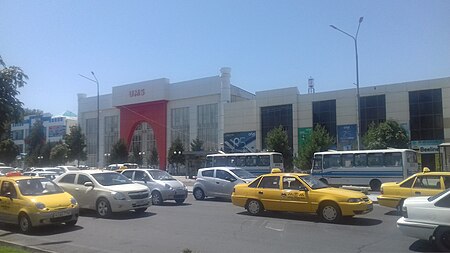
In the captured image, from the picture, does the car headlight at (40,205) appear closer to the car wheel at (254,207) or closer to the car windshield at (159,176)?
the car wheel at (254,207)

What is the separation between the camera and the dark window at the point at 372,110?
189 feet

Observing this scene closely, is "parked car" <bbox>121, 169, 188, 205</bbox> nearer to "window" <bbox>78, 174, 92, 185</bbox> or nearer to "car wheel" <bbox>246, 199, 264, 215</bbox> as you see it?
"window" <bbox>78, 174, 92, 185</bbox>

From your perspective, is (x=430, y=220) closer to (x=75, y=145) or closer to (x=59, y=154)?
(x=75, y=145)

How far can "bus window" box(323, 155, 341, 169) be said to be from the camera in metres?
30.6

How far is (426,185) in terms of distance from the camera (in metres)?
14.3

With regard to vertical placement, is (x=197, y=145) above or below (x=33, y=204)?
above

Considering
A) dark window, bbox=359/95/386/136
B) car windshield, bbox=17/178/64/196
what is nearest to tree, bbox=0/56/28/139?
car windshield, bbox=17/178/64/196

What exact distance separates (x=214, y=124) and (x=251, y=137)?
9.72 metres

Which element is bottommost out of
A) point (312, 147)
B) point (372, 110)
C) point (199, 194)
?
point (199, 194)

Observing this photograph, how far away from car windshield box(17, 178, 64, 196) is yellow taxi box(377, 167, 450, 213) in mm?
10932

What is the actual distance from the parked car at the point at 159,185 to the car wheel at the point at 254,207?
198 inches

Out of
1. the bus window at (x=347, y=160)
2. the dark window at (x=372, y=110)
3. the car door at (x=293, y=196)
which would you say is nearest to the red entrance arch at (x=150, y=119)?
the dark window at (x=372, y=110)

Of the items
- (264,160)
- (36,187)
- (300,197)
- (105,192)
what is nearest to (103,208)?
(105,192)

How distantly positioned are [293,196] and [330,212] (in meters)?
1.32
